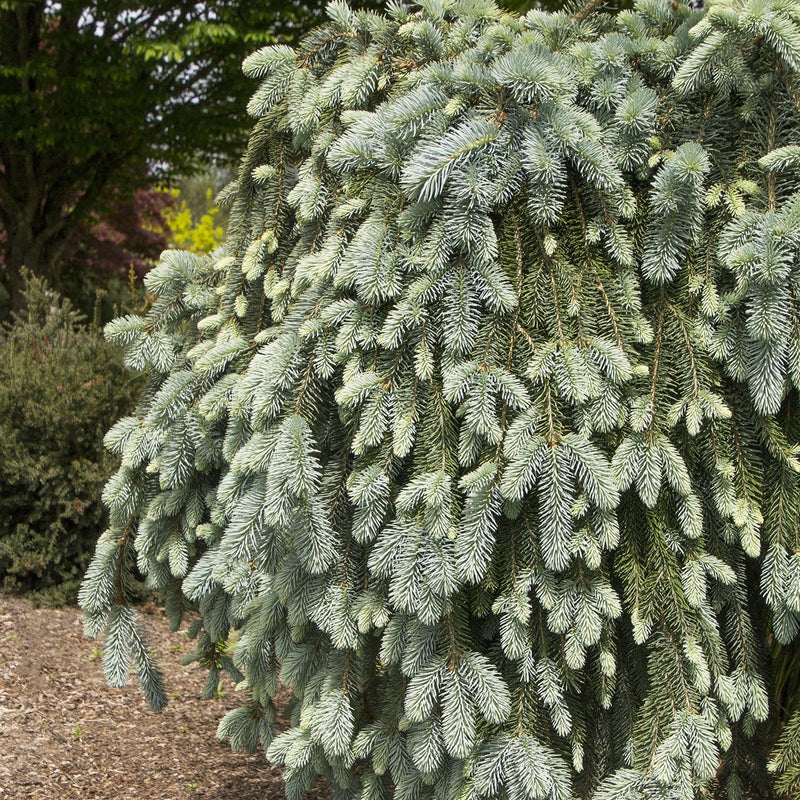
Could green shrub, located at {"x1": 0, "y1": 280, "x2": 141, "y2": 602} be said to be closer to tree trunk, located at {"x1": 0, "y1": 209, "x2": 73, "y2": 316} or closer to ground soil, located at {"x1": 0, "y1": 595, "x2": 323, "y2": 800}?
ground soil, located at {"x1": 0, "y1": 595, "x2": 323, "y2": 800}

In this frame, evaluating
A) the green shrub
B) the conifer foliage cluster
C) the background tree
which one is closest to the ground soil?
the green shrub

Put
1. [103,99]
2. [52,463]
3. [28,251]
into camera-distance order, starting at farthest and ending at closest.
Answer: [28,251]
[103,99]
[52,463]

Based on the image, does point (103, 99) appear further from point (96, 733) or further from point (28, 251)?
point (96, 733)

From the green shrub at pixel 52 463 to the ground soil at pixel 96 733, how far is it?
0.35 m

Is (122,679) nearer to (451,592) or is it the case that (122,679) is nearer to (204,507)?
(204,507)

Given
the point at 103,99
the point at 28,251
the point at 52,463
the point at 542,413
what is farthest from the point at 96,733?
the point at 28,251

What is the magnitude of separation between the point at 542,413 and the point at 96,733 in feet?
8.82

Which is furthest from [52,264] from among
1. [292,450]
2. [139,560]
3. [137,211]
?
[292,450]

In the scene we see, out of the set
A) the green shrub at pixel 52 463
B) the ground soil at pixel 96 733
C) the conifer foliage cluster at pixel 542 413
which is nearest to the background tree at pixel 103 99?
the green shrub at pixel 52 463

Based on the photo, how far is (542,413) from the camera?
72.0 inches

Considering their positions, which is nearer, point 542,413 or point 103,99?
point 542,413

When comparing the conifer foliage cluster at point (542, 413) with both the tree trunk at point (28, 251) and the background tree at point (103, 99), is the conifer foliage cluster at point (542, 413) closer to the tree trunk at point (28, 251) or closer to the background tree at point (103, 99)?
the background tree at point (103, 99)

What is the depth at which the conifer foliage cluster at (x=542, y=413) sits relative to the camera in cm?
179

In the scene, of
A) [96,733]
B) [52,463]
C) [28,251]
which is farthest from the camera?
[28,251]
